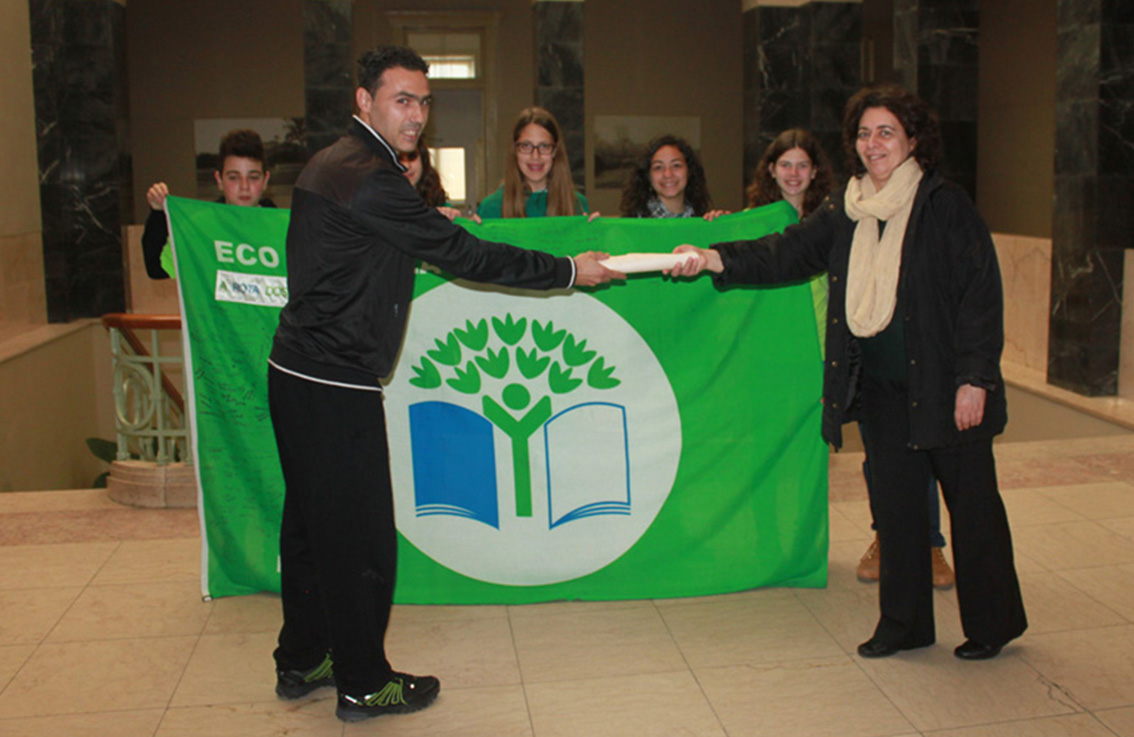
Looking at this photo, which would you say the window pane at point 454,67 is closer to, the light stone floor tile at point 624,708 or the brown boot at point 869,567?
the brown boot at point 869,567

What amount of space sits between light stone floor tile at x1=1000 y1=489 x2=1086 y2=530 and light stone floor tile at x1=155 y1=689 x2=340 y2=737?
286 cm

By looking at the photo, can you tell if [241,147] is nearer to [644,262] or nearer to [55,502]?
[644,262]

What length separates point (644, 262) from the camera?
11.0 ft

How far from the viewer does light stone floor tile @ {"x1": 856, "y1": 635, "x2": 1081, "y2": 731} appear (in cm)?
288

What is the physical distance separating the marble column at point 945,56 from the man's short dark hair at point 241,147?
641 cm

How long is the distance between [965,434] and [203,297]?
7.98 ft

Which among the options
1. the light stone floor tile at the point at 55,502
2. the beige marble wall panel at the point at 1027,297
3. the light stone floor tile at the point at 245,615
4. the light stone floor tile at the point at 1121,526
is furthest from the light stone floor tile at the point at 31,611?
the beige marble wall panel at the point at 1027,297

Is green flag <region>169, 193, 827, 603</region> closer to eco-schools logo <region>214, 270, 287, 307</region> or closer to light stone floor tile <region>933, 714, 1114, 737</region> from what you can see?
eco-schools logo <region>214, 270, 287, 307</region>

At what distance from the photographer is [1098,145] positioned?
7027 millimetres

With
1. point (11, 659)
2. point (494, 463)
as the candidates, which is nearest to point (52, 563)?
point (11, 659)

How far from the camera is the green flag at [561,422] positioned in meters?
3.62

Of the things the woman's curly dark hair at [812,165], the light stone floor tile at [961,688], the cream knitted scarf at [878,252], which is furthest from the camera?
the woman's curly dark hair at [812,165]

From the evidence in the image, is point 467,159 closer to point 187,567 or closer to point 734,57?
point 734,57

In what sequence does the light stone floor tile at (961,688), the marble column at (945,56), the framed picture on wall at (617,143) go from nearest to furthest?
1. the light stone floor tile at (961,688)
2. the marble column at (945,56)
3. the framed picture on wall at (617,143)
